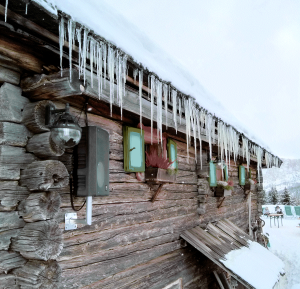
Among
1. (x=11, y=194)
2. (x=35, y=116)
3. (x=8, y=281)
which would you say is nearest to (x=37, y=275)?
(x=8, y=281)

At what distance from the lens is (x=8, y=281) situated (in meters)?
2.07

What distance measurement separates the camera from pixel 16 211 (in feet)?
7.09

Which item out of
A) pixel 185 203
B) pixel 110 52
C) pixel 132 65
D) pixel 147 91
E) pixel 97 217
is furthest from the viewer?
pixel 185 203

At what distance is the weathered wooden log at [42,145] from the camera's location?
221 cm

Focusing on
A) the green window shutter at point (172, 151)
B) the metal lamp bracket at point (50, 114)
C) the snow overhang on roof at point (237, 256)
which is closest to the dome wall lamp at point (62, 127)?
the metal lamp bracket at point (50, 114)

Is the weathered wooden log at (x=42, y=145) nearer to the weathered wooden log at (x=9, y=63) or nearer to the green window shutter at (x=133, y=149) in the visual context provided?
the weathered wooden log at (x=9, y=63)

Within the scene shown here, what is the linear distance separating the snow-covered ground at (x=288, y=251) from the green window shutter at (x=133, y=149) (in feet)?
16.6

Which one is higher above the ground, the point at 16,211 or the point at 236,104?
the point at 236,104

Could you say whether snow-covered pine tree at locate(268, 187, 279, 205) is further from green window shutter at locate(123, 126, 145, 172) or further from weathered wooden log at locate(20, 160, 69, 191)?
weathered wooden log at locate(20, 160, 69, 191)

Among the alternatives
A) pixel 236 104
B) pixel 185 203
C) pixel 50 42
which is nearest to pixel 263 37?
pixel 236 104

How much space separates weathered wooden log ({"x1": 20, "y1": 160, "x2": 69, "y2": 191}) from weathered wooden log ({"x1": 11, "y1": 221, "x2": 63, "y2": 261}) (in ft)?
0.95

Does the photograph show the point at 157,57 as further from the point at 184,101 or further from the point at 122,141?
the point at 122,141

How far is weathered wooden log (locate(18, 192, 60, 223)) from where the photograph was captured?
82.8 inches

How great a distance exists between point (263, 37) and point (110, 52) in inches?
619
